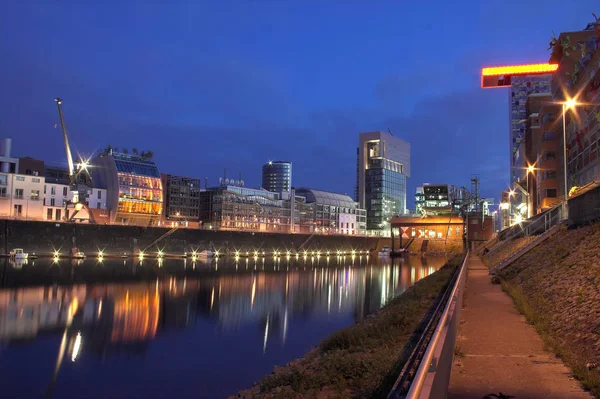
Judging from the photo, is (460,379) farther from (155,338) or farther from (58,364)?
(155,338)

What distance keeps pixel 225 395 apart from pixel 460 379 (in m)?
9.32

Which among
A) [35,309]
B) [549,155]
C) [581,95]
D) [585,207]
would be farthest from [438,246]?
[35,309]

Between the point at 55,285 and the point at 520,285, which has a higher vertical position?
the point at 520,285

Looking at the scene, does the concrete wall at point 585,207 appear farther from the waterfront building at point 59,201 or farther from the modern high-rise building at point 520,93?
the modern high-rise building at point 520,93

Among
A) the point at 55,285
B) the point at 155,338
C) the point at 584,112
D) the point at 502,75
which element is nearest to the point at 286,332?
the point at 155,338

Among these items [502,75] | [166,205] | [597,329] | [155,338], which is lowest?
[155,338]

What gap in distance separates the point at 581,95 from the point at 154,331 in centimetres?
6214

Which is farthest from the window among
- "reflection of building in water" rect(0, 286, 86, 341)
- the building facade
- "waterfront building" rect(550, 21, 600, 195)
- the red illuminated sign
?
the red illuminated sign

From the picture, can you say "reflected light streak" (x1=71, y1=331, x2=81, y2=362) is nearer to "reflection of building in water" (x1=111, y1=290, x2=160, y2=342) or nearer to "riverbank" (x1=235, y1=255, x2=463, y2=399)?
"reflection of building in water" (x1=111, y1=290, x2=160, y2=342)

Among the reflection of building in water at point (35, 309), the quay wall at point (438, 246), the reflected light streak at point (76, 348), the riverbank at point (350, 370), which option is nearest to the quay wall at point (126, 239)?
the quay wall at point (438, 246)

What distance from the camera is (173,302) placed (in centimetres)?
3944

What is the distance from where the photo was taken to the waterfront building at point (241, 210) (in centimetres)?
16912

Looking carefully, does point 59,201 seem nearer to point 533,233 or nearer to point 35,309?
point 35,309

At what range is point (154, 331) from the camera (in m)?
28.1
